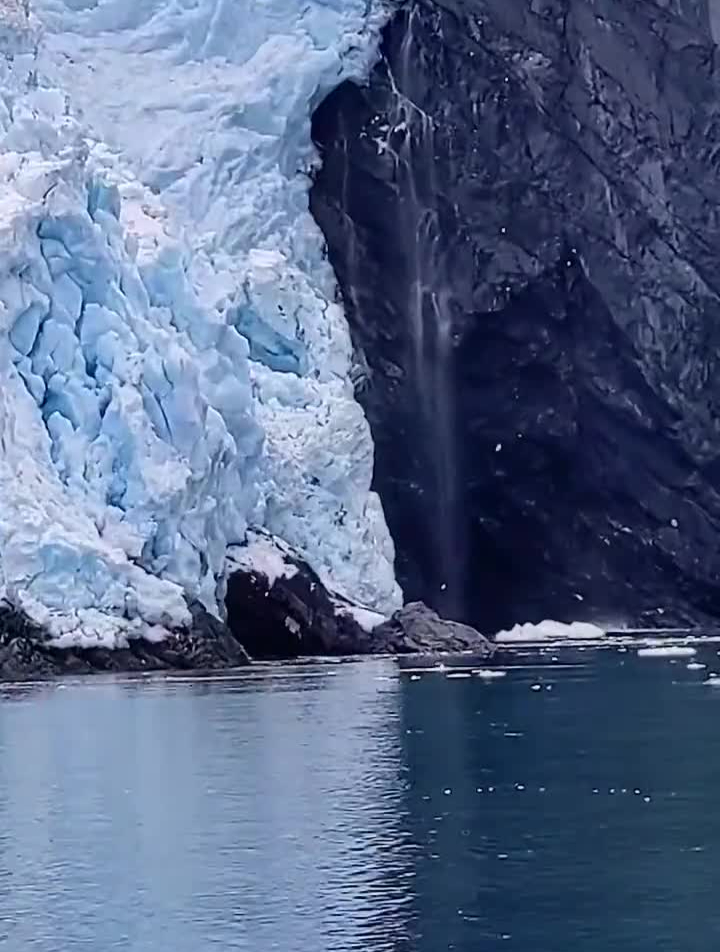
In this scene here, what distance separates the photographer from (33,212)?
2220 centimetres

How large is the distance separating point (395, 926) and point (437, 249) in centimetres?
2526

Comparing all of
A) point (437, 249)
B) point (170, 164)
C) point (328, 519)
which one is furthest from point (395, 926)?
point (437, 249)

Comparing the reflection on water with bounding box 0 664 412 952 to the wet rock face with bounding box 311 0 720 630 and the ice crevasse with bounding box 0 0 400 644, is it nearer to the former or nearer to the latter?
the ice crevasse with bounding box 0 0 400 644

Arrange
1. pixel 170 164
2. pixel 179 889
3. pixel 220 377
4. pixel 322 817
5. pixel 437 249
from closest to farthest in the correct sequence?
pixel 179 889
pixel 322 817
pixel 220 377
pixel 170 164
pixel 437 249

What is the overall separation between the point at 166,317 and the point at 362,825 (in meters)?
14.7

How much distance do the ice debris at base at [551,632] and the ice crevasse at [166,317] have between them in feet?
12.2

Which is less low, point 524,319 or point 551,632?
point 524,319

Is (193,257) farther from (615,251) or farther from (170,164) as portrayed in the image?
(615,251)

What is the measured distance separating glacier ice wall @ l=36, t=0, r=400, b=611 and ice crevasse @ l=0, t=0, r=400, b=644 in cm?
4

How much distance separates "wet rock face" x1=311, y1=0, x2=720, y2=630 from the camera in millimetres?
31453

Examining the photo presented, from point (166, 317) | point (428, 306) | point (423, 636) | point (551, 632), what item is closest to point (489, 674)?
point (423, 636)

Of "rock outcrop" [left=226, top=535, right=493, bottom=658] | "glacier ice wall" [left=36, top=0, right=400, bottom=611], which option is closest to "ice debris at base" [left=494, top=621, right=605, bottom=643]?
"glacier ice wall" [left=36, top=0, right=400, bottom=611]

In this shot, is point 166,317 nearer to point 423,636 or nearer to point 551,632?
point 423,636

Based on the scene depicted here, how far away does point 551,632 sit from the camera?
31188 millimetres
